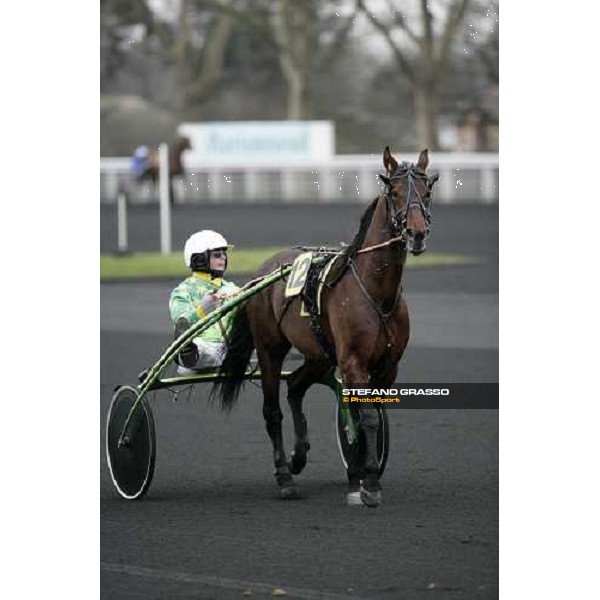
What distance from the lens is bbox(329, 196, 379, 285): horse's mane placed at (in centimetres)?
787

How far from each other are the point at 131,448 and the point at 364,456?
4.83 feet

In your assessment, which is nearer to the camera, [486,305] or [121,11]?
[121,11]

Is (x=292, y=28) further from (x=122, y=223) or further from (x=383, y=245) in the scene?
(x=383, y=245)

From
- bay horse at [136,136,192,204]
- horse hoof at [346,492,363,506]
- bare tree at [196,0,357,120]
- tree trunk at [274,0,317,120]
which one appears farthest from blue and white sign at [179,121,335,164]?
horse hoof at [346,492,363,506]

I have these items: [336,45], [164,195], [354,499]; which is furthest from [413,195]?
[164,195]

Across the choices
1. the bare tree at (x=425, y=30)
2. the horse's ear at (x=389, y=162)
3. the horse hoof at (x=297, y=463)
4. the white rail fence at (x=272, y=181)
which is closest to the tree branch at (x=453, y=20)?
the bare tree at (x=425, y=30)

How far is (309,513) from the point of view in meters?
8.46

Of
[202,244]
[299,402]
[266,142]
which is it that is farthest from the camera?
[266,142]

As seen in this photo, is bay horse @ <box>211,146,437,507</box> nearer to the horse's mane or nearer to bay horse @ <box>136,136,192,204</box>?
the horse's mane

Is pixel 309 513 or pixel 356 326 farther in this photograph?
pixel 309 513

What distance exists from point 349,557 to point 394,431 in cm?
Result: 312
